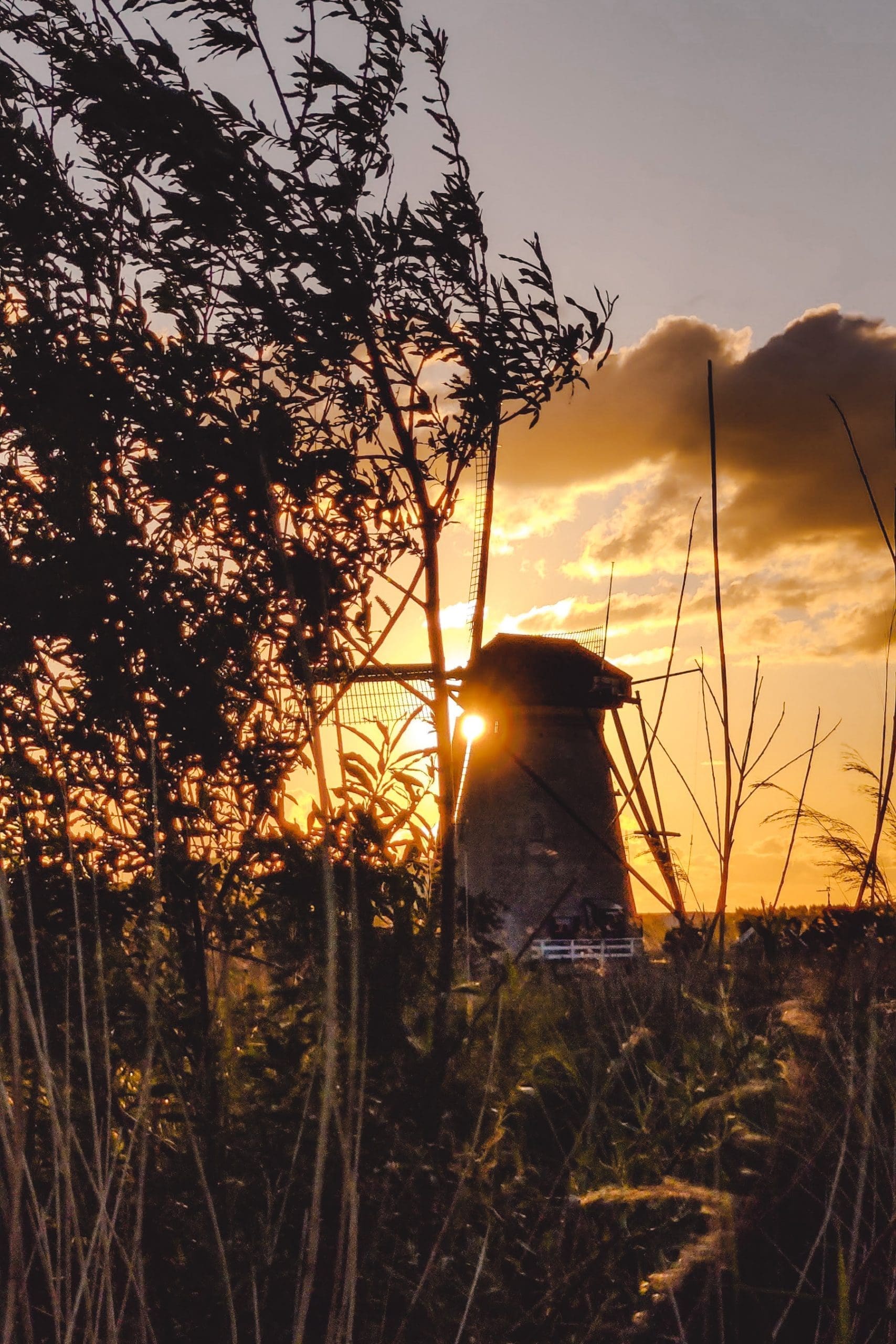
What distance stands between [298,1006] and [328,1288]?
0.80 metres

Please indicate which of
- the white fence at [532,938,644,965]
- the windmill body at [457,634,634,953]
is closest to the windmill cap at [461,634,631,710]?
the windmill body at [457,634,634,953]

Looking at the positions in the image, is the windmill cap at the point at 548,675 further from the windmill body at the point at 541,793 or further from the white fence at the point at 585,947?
the white fence at the point at 585,947

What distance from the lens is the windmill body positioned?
722 inches

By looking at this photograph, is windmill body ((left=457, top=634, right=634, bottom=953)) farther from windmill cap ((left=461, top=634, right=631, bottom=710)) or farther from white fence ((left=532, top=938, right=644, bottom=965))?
white fence ((left=532, top=938, right=644, bottom=965))

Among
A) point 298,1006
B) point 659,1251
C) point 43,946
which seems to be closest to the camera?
point 659,1251

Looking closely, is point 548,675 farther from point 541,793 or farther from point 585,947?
point 585,947

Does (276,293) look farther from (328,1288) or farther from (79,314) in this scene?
(328,1288)

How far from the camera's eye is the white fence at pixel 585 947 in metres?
16.4

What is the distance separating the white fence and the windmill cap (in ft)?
13.1

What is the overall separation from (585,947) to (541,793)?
105 inches

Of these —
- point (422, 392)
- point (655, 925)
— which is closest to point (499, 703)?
point (655, 925)

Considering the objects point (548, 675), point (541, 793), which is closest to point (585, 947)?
point (541, 793)

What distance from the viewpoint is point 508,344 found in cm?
392

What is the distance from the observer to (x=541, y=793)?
18.8 m
